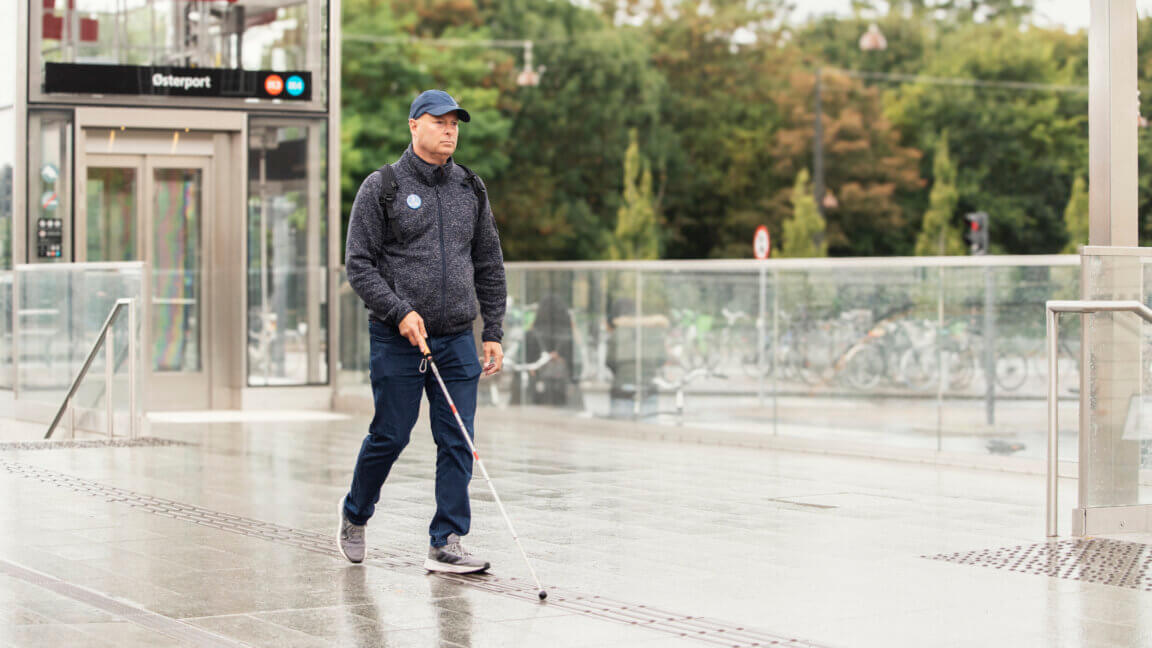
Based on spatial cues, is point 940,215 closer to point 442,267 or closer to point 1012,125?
point 1012,125

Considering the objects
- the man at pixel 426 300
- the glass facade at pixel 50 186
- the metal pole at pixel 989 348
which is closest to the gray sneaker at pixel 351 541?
the man at pixel 426 300

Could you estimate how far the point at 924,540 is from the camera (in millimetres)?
8047

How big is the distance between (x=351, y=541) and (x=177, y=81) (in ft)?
35.1

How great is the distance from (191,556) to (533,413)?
8.88 meters

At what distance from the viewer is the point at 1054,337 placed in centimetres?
846

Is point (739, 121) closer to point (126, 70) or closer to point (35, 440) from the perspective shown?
point (126, 70)

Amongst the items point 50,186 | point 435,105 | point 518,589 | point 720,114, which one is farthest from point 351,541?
point 720,114

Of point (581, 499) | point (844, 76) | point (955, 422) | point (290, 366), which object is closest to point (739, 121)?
point (844, 76)

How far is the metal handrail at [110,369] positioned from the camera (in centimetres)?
1322

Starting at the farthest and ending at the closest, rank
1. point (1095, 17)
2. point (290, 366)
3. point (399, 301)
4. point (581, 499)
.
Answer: point (290, 366), point (581, 499), point (1095, 17), point (399, 301)

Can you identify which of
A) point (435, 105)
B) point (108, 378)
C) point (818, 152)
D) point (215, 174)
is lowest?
point (108, 378)

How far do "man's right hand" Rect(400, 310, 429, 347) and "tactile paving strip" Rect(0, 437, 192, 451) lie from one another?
A: 269 inches

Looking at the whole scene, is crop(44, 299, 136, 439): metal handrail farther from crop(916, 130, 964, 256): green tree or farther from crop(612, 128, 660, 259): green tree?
crop(916, 130, 964, 256): green tree

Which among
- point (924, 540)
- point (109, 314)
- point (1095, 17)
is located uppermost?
point (1095, 17)
